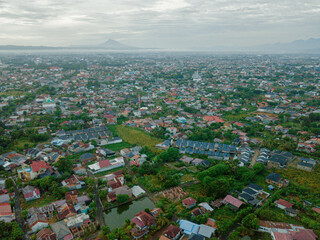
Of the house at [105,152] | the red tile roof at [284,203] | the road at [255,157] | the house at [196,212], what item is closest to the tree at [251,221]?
the house at [196,212]

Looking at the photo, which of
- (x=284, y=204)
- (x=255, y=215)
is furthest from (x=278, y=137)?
(x=255, y=215)

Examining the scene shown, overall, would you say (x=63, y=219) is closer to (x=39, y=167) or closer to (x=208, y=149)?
(x=39, y=167)

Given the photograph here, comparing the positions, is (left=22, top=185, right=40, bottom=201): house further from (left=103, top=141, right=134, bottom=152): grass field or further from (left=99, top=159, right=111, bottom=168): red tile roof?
(left=103, top=141, right=134, bottom=152): grass field

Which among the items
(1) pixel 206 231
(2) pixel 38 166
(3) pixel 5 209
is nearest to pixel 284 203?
(1) pixel 206 231

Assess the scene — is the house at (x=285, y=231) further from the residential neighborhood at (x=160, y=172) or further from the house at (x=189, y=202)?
the house at (x=189, y=202)

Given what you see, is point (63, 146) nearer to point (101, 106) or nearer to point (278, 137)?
point (101, 106)

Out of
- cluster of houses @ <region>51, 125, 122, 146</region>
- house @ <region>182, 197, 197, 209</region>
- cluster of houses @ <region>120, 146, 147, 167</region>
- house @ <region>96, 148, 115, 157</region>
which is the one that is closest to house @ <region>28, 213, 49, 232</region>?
cluster of houses @ <region>120, 146, 147, 167</region>
